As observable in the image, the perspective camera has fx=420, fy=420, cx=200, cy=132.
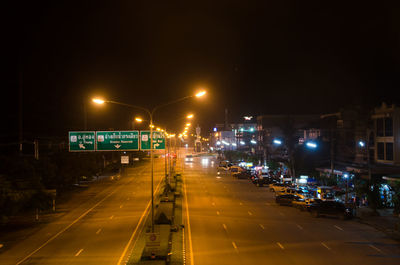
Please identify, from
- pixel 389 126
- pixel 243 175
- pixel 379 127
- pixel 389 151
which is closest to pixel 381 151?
pixel 389 151

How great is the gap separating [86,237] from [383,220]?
18609 millimetres

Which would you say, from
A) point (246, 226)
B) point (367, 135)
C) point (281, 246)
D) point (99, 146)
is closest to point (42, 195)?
point (99, 146)

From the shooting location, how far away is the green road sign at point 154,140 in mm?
26094

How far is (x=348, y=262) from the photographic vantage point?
16797mm

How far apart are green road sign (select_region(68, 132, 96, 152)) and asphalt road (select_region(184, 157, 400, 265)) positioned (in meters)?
7.88

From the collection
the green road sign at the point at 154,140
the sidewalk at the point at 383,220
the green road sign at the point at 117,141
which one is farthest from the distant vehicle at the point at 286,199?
the green road sign at the point at 117,141

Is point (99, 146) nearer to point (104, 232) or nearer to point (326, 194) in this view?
point (104, 232)

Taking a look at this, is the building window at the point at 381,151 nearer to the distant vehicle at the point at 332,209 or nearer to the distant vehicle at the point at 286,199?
the distant vehicle at the point at 286,199

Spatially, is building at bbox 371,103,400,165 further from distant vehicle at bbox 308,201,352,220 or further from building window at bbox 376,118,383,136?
distant vehicle at bbox 308,201,352,220

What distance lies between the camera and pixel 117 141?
2631cm

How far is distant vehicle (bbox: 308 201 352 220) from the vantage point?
28391 millimetres

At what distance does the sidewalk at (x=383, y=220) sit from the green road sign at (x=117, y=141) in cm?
1532

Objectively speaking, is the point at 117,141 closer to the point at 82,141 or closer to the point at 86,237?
the point at 82,141

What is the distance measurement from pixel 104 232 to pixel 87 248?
4274 millimetres
